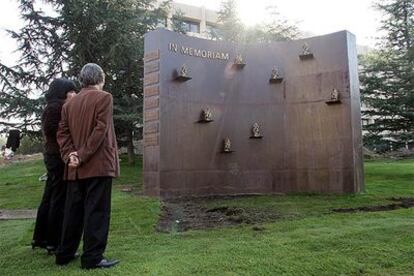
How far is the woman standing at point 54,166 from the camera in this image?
3971 mm

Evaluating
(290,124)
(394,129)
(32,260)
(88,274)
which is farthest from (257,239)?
(394,129)

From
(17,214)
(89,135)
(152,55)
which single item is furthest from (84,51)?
(89,135)

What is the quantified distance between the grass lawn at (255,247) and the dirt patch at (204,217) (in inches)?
8.3

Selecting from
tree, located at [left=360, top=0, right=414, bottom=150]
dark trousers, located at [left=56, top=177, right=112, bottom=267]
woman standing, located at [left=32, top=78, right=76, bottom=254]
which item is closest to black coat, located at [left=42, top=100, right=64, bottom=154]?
woman standing, located at [left=32, top=78, right=76, bottom=254]

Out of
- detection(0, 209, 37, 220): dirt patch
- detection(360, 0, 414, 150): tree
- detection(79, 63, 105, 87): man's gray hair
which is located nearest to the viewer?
detection(79, 63, 105, 87): man's gray hair

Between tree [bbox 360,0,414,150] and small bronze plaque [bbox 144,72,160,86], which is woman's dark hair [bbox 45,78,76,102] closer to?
small bronze plaque [bbox 144,72,160,86]

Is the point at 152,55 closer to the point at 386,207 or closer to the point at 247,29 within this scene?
the point at 386,207

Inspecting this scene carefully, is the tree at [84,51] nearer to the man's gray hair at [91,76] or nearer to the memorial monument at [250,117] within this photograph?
the memorial monument at [250,117]

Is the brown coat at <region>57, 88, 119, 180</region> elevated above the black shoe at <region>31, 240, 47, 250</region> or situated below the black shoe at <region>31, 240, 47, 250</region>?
above

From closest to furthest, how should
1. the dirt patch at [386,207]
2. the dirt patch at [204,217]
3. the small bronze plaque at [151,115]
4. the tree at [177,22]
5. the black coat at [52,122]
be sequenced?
the black coat at [52,122]
the dirt patch at [204,217]
the dirt patch at [386,207]
the small bronze plaque at [151,115]
the tree at [177,22]

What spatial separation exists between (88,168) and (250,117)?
6.54 metres

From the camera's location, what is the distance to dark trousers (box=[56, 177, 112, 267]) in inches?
133

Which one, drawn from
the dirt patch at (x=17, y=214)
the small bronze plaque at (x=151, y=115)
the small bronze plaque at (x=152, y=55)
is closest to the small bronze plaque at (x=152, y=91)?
the small bronze plaque at (x=151, y=115)

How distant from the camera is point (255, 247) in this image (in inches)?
160
